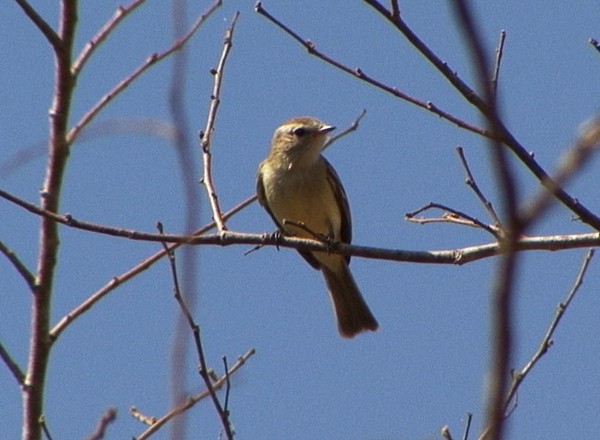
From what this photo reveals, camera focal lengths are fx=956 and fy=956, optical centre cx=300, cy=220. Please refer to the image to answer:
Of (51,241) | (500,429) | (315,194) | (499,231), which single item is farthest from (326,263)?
(500,429)

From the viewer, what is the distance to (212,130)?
206 inches

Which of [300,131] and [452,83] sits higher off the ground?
[300,131]

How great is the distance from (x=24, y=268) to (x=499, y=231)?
2075 millimetres

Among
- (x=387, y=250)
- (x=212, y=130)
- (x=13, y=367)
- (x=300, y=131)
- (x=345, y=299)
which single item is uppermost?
(x=300, y=131)

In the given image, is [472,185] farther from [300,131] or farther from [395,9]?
[300,131]

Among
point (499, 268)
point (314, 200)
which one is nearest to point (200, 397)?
point (499, 268)

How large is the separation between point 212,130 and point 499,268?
4.58m

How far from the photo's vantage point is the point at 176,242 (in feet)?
12.5

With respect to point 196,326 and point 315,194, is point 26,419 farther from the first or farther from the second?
point 315,194

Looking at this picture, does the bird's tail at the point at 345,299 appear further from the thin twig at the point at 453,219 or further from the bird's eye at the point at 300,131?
the thin twig at the point at 453,219

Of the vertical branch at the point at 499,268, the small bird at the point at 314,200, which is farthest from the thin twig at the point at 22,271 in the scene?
the small bird at the point at 314,200

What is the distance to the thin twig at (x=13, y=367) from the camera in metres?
3.17

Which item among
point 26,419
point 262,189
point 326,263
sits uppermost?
point 262,189

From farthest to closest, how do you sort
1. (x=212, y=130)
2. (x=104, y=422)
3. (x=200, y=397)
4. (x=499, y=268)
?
(x=212, y=130), (x=200, y=397), (x=104, y=422), (x=499, y=268)
